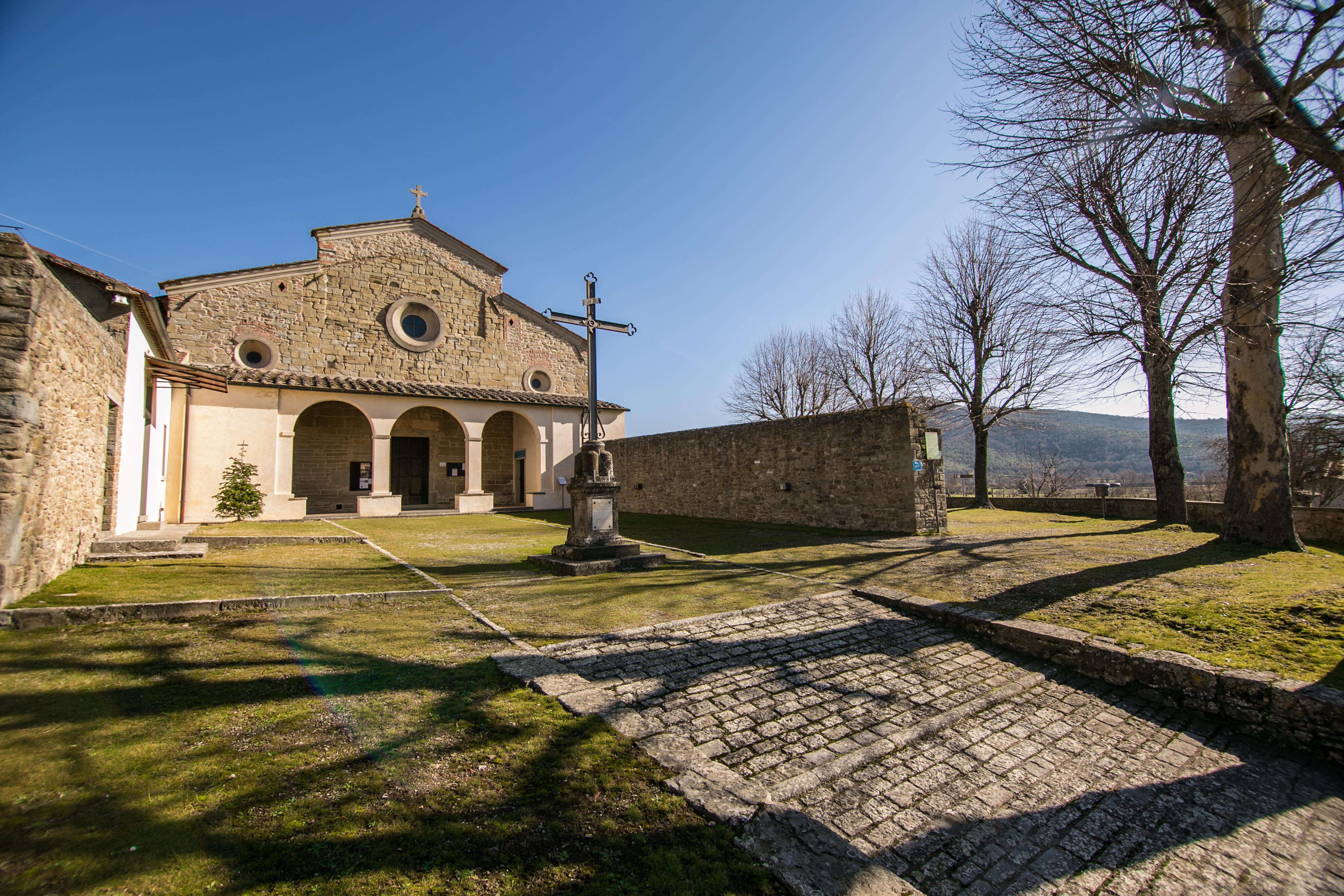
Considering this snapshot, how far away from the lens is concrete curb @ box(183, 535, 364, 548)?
9.30 meters

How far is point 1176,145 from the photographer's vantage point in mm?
4805

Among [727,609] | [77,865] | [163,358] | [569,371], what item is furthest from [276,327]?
[77,865]

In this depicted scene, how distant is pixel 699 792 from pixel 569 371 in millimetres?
21297

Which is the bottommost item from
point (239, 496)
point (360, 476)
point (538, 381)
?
point (239, 496)

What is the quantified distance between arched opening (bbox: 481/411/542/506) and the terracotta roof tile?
3.92 ft

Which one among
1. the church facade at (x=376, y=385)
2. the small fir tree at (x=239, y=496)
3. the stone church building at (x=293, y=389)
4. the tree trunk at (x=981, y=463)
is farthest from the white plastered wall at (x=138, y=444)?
the tree trunk at (x=981, y=463)

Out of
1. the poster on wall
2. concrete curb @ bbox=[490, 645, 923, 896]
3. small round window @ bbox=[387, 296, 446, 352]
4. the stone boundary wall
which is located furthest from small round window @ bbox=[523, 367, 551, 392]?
concrete curb @ bbox=[490, 645, 923, 896]

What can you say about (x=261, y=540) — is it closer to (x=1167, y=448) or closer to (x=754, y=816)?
(x=754, y=816)

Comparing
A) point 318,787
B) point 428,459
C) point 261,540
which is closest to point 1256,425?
point 318,787

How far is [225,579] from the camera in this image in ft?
20.3

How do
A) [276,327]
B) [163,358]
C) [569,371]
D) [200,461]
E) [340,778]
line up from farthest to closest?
1. [569,371]
2. [276,327]
3. [200,461]
4. [163,358]
5. [340,778]

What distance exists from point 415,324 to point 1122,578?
20.9 metres

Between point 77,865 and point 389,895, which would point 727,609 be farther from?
point 77,865

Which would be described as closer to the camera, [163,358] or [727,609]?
[727,609]
